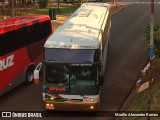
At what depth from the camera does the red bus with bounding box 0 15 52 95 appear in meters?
17.3

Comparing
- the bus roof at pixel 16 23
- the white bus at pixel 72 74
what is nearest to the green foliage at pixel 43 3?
the bus roof at pixel 16 23

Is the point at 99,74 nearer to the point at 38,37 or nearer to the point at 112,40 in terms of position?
the point at 38,37

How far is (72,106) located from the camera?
14781 mm

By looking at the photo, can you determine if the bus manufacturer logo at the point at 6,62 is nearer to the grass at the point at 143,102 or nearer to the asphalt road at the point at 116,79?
the asphalt road at the point at 116,79

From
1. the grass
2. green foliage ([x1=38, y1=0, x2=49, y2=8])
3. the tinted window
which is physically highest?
the tinted window

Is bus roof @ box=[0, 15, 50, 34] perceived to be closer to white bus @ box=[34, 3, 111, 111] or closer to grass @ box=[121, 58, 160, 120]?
white bus @ box=[34, 3, 111, 111]

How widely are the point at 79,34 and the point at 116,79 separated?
17.8 feet

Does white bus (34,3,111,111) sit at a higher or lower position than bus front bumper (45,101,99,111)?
higher

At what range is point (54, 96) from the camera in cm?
1475

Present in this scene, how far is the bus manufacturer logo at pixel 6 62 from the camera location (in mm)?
16906

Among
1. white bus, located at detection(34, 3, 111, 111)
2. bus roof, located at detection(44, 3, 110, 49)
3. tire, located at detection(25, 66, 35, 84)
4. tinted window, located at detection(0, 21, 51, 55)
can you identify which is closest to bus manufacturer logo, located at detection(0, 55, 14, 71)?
tinted window, located at detection(0, 21, 51, 55)

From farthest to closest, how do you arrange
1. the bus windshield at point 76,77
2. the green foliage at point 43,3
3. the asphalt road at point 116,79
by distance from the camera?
the green foliage at point 43,3
the asphalt road at point 116,79
the bus windshield at point 76,77


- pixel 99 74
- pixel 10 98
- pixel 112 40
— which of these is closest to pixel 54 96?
pixel 99 74

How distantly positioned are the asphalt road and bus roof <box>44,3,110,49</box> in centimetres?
317
